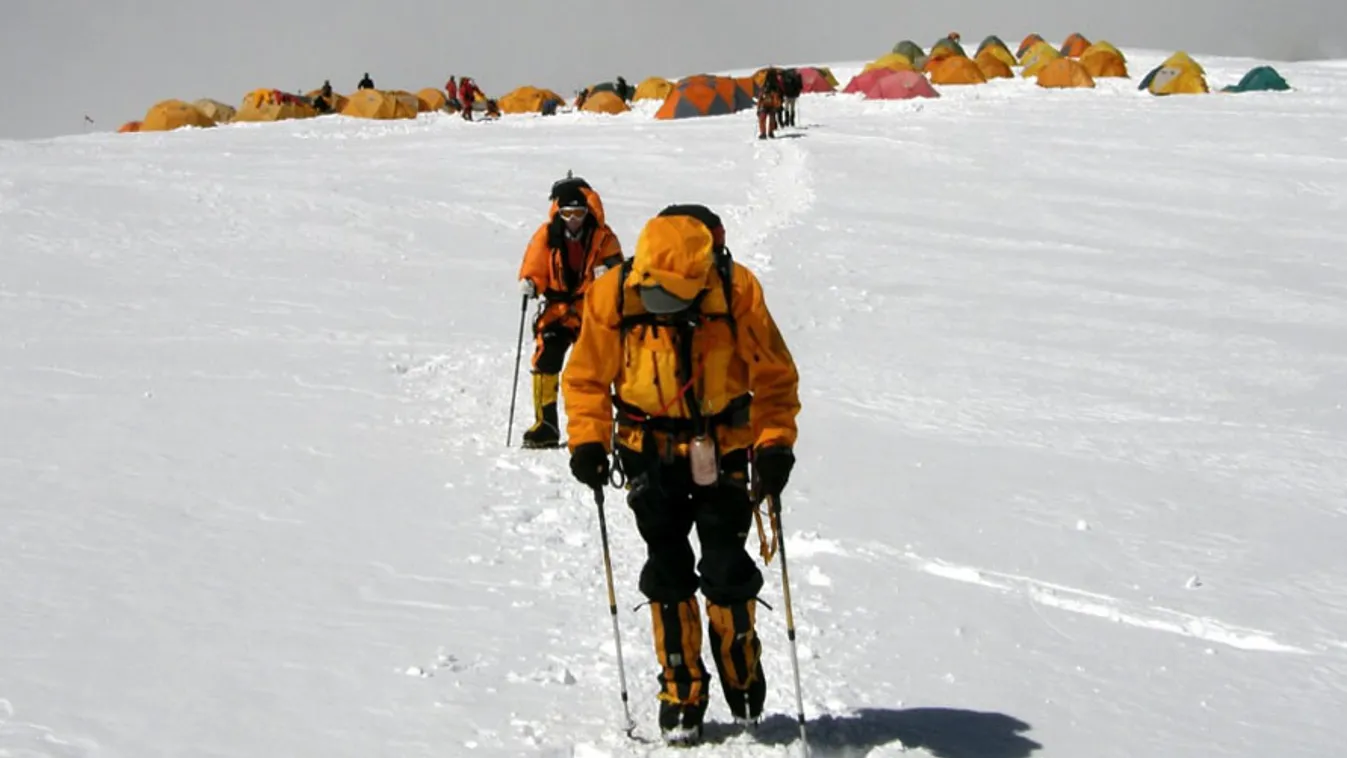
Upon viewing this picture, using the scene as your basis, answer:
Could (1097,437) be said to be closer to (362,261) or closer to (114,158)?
(362,261)

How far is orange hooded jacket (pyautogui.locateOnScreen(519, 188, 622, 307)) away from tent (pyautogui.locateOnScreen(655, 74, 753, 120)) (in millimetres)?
27984

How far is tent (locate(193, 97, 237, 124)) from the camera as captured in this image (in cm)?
3975

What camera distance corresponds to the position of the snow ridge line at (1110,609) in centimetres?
585

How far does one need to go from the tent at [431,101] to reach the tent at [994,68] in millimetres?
17267

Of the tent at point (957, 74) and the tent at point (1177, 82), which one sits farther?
the tent at point (957, 74)

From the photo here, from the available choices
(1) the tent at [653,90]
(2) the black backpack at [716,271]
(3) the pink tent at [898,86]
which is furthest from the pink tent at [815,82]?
(2) the black backpack at [716,271]

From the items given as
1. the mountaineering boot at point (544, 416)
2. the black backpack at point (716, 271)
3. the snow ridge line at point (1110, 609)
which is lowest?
the snow ridge line at point (1110, 609)

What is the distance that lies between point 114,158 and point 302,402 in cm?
1410

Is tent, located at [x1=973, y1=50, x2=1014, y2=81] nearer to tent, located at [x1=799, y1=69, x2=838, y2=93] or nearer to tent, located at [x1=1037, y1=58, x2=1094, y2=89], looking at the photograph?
tent, located at [x1=1037, y1=58, x2=1094, y2=89]

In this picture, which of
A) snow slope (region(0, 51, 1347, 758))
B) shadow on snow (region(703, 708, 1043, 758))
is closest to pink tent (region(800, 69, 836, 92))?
snow slope (region(0, 51, 1347, 758))

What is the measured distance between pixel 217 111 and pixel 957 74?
71.9ft

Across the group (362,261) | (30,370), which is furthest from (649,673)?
(362,261)

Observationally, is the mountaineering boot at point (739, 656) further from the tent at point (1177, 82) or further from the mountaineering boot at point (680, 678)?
the tent at point (1177, 82)

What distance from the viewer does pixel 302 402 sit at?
370 inches
